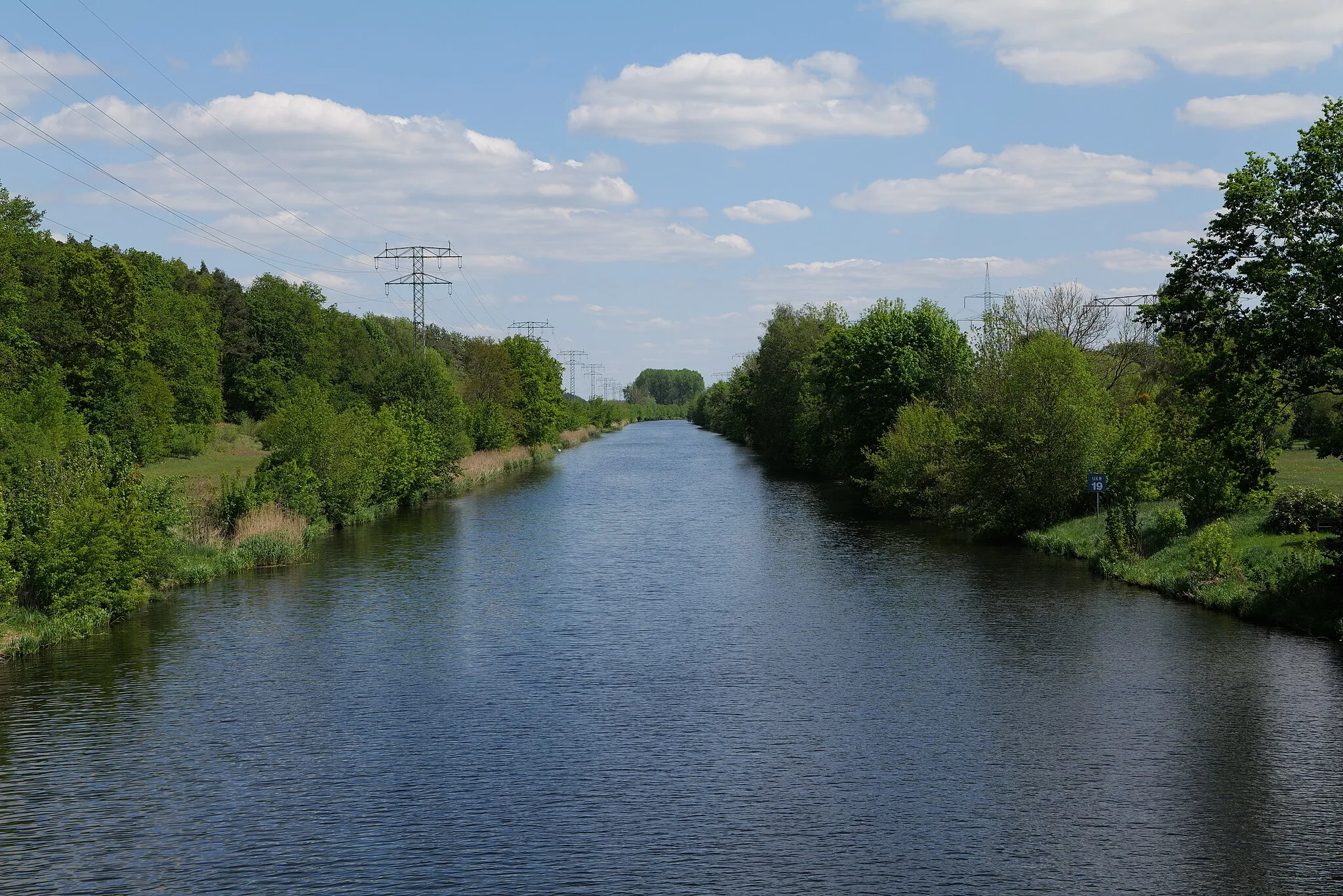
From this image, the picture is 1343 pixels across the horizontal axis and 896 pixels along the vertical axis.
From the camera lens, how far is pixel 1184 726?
62.4 ft

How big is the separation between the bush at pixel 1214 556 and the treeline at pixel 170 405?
27036 millimetres

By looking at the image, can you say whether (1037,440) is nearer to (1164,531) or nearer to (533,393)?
(1164,531)

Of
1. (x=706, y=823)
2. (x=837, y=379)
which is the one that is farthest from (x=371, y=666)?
(x=837, y=379)

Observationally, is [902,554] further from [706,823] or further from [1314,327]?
[706,823]

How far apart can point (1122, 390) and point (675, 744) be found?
39.7m

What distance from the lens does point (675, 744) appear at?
18.3m

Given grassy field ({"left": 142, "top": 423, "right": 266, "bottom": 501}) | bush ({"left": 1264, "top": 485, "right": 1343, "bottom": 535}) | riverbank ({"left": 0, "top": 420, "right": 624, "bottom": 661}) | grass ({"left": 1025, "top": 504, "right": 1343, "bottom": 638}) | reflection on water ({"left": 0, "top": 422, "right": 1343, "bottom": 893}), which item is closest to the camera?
reflection on water ({"left": 0, "top": 422, "right": 1343, "bottom": 893})

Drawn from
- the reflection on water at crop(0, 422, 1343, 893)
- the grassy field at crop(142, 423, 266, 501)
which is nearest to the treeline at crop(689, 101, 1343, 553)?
the reflection on water at crop(0, 422, 1343, 893)

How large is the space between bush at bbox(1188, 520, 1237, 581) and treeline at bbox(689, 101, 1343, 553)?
160 cm

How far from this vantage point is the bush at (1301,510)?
30047 millimetres

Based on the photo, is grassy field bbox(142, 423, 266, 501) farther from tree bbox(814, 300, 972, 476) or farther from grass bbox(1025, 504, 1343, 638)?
tree bbox(814, 300, 972, 476)

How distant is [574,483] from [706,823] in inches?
2319

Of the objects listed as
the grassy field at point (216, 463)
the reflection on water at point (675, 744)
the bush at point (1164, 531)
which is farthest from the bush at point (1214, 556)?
the grassy field at point (216, 463)

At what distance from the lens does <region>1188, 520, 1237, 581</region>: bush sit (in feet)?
96.9
